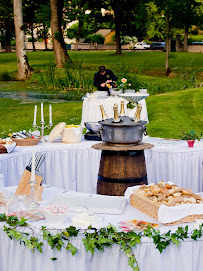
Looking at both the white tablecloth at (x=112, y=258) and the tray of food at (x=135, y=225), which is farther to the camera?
the tray of food at (x=135, y=225)

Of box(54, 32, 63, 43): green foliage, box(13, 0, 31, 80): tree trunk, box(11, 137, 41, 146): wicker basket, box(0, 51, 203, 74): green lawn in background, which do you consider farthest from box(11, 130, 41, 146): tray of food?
box(54, 32, 63, 43): green foliage

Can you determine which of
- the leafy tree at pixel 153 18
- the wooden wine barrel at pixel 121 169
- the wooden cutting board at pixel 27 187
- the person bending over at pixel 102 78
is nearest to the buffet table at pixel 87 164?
the wooden wine barrel at pixel 121 169

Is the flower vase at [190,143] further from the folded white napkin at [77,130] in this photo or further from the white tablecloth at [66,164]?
the folded white napkin at [77,130]

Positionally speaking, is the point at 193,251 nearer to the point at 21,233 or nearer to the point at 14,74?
the point at 21,233

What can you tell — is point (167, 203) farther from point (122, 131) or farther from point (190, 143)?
point (190, 143)

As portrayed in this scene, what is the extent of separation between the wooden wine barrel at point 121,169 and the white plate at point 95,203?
0.92 meters

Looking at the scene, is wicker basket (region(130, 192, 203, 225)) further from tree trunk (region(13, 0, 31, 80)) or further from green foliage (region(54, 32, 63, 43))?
green foliage (region(54, 32, 63, 43))

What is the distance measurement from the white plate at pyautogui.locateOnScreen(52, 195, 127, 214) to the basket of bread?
5.7 inches

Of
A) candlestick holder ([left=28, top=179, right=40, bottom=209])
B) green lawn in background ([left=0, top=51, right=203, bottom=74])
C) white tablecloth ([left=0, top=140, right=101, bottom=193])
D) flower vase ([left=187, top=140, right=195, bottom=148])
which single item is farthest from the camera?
green lawn in background ([left=0, top=51, right=203, bottom=74])

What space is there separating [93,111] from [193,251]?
27.1 ft

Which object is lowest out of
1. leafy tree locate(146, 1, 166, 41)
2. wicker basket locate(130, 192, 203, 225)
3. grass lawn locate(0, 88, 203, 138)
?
grass lawn locate(0, 88, 203, 138)

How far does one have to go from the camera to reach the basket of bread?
3969mm

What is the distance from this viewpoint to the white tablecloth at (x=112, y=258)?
3.80m

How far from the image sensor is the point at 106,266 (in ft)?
12.6
